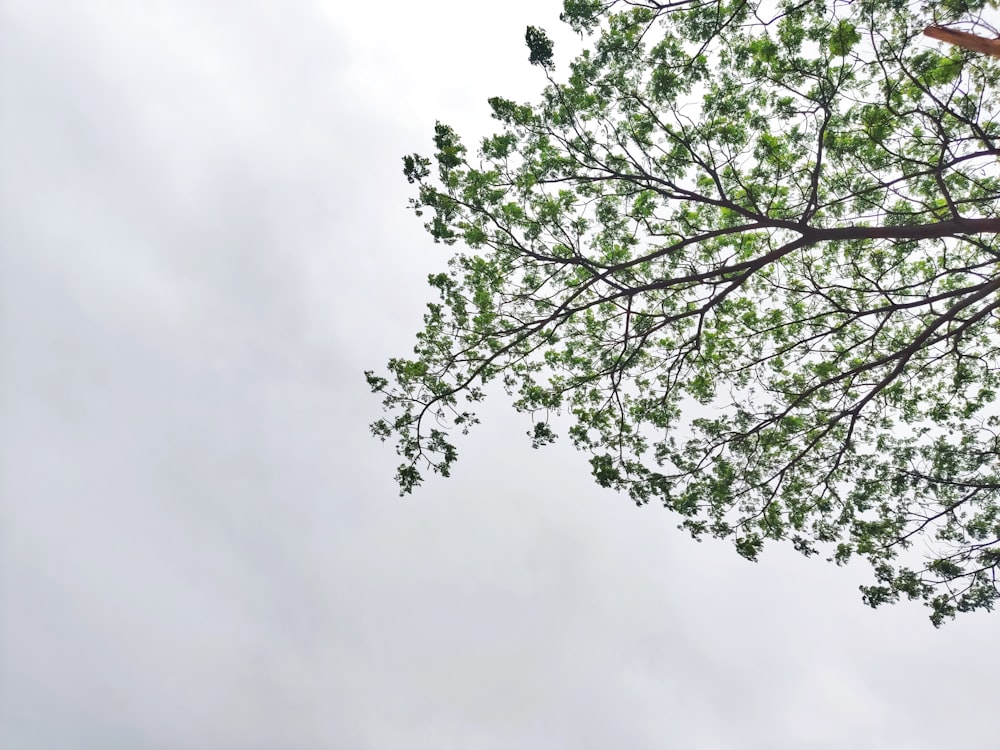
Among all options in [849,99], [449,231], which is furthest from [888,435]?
[449,231]

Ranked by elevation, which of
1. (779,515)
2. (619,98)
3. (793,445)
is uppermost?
(619,98)

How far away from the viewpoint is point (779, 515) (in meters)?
8.25

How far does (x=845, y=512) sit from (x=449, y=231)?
22.2 feet

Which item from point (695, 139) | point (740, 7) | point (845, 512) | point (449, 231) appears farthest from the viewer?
point (845, 512)

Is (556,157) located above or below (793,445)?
above

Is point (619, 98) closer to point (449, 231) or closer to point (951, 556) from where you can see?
point (449, 231)

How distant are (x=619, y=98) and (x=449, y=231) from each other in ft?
8.83

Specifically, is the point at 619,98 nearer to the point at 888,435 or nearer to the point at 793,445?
the point at 793,445

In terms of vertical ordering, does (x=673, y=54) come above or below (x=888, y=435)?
above

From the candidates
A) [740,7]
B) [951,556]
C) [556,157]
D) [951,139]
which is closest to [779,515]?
[951,556]

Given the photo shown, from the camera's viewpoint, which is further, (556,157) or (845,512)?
(845,512)

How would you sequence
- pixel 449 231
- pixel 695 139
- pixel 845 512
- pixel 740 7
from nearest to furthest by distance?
pixel 740 7, pixel 695 139, pixel 449 231, pixel 845 512

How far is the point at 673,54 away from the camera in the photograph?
23.1 ft

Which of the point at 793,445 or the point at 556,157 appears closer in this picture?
the point at 556,157
